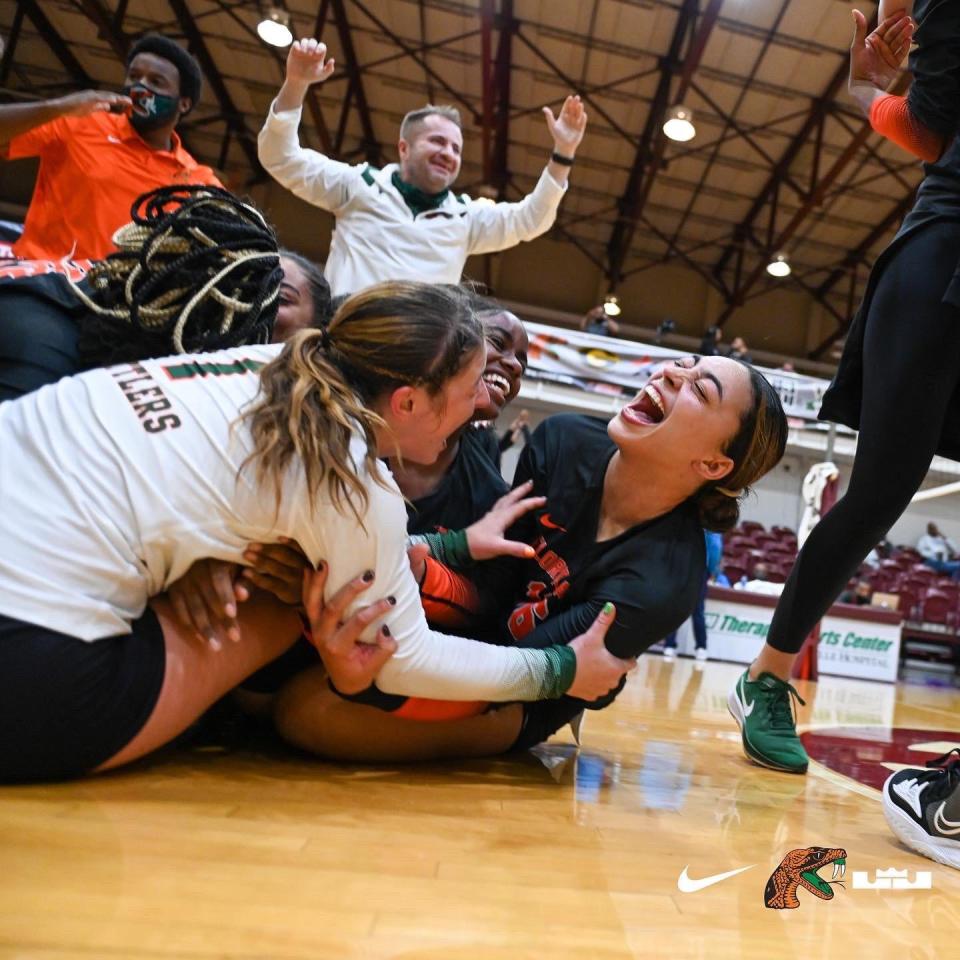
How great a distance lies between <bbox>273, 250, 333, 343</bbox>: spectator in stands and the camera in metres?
1.42

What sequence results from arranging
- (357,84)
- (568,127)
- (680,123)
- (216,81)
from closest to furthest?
(568,127) → (680,123) → (357,84) → (216,81)

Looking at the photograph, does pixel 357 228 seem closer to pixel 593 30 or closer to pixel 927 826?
pixel 927 826

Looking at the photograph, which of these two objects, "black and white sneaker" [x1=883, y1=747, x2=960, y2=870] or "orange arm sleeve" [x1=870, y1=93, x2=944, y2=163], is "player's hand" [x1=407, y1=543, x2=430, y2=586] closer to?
"black and white sneaker" [x1=883, y1=747, x2=960, y2=870]

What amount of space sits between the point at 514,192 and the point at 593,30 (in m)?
3.23

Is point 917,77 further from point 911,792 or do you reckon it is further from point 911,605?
point 911,605

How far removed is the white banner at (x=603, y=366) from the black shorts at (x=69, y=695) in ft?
23.4

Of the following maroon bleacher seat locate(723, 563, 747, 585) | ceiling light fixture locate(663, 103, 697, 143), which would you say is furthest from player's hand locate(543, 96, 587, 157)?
maroon bleacher seat locate(723, 563, 747, 585)

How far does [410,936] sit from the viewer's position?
0.58 metres

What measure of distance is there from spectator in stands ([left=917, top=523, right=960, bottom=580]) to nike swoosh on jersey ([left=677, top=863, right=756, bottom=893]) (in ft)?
30.4

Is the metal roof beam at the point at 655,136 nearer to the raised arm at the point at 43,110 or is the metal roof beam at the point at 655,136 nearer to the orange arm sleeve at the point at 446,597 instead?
the raised arm at the point at 43,110

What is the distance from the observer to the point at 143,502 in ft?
2.69

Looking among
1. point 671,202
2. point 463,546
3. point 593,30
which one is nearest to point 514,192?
point 671,202

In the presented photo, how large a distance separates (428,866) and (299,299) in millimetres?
1025

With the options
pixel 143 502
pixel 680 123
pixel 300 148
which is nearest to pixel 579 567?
pixel 143 502
